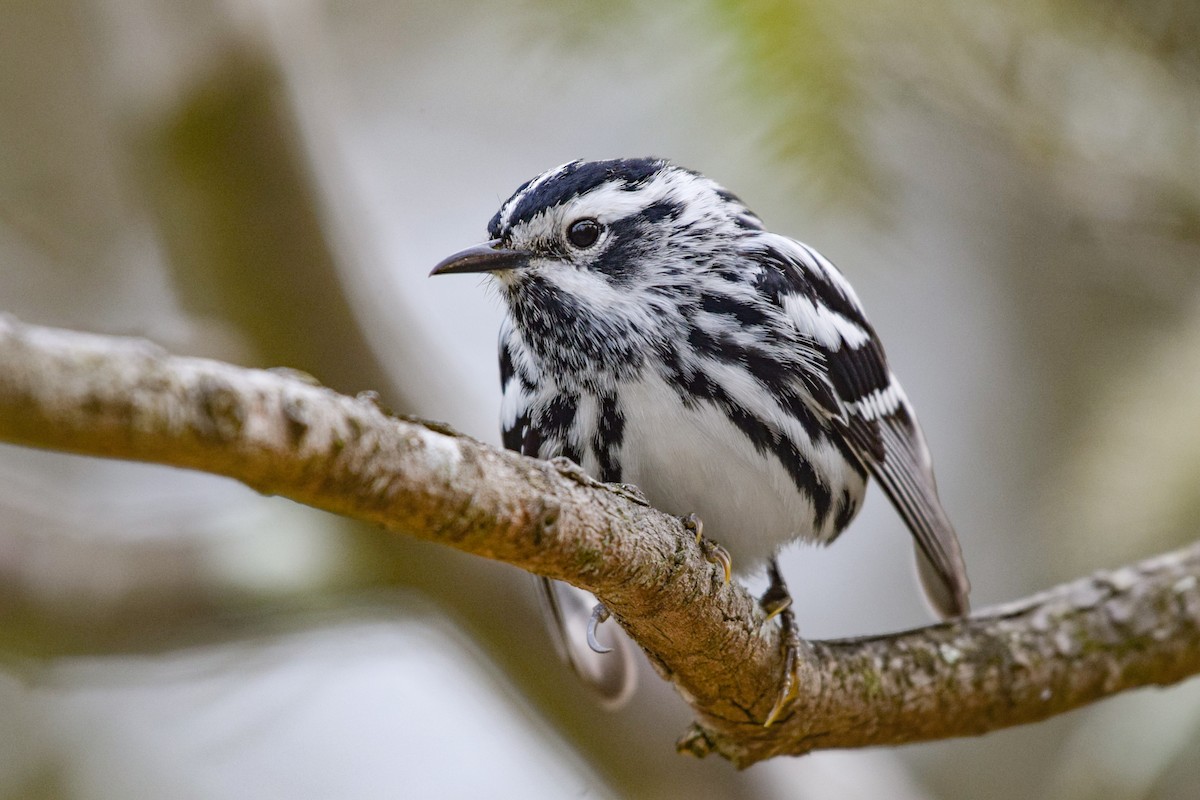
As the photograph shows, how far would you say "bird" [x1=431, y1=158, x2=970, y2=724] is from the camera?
7.38ft

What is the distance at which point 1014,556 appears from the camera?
16.3ft

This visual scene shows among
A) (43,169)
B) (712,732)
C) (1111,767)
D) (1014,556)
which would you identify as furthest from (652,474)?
(1014,556)

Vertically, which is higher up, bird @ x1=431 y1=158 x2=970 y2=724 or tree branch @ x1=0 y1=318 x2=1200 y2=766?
bird @ x1=431 y1=158 x2=970 y2=724

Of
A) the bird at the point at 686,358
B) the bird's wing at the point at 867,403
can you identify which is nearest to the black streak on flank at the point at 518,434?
the bird at the point at 686,358

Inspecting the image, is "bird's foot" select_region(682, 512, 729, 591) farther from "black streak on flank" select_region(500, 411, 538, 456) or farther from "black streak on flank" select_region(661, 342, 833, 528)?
"black streak on flank" select_region(500, 411, 538, 456)

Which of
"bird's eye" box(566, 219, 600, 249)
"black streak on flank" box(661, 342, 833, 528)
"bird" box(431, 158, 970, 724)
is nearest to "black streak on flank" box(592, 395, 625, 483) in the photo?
"bird" box(431, 158, 970, 724)

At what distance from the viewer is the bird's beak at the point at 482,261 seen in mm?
2318

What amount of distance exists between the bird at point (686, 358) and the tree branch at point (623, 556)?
0.21m

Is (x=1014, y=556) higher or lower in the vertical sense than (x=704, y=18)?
lower

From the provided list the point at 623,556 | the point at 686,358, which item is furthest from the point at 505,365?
the point at 623,556

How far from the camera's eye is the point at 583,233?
2418 millimetres

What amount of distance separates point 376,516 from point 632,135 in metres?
2.18

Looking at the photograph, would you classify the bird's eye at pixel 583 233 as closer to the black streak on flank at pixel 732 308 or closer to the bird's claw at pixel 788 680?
the black streak on flank at pixel 732 308

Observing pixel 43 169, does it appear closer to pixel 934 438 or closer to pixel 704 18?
pixel 704 18
